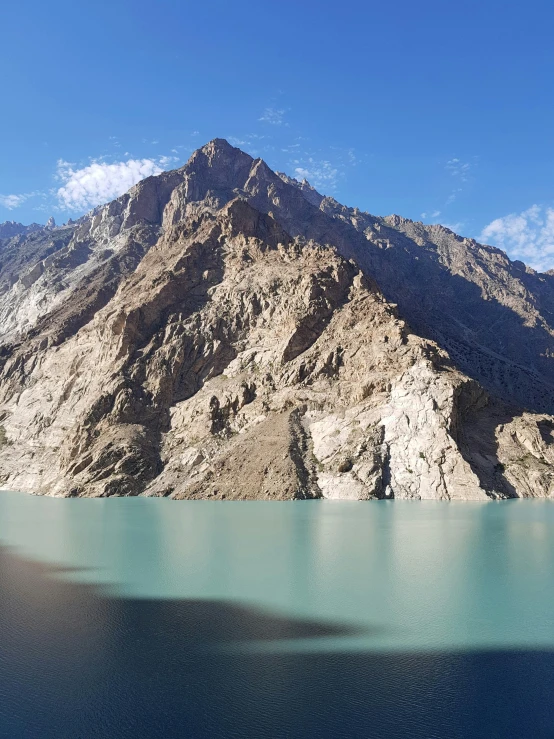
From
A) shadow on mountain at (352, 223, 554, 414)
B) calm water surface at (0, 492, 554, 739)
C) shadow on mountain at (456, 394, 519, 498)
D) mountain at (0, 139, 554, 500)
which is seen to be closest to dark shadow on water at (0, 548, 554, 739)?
calm water surface at (0, 492, 554, 739)

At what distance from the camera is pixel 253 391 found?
88.9 metres

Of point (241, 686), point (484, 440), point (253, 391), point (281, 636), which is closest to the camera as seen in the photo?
point (241, 686)

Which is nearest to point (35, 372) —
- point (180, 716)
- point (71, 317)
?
point (71, 317)

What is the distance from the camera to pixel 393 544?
3462 cm

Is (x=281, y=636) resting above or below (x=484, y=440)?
below

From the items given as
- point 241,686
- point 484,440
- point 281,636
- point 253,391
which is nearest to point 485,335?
point 253,391

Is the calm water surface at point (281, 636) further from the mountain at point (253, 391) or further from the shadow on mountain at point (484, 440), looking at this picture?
the mountain at point (253, 391)

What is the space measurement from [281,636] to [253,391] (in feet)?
232

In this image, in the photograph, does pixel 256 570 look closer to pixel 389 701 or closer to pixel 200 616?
pixel 200 616

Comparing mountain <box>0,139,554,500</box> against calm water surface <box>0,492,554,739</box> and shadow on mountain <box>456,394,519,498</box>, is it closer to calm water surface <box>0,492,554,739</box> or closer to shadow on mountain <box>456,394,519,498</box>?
shadow on mountain <box>456,394,519,498</box>

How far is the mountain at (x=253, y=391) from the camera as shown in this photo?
224 feet

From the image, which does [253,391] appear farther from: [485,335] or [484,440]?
[485,335]

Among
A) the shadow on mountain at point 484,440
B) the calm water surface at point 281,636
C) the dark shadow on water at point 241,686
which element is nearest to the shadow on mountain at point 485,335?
the shadow on mountain at point 484,440

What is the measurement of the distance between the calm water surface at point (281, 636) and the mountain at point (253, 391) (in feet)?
99.1
